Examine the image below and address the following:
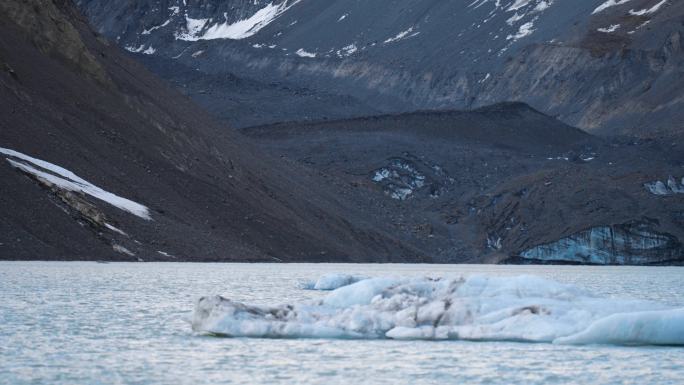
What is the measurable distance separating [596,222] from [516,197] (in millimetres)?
17584

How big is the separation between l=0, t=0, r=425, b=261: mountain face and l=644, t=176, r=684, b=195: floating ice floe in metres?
26.8

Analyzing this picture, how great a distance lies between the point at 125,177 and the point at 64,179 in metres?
9.38

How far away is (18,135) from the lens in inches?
3526

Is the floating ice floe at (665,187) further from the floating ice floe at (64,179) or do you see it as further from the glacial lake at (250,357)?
the glacial lake at (250,357)

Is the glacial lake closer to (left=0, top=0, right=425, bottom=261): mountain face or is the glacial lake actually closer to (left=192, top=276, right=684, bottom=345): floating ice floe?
(left=192, top=276, right=684, bottom=345): floating ice floe

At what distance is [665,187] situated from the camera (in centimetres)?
13588

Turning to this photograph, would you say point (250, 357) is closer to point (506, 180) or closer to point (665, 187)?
point (665, 187)

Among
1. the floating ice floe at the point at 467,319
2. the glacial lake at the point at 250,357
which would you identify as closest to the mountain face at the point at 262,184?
the glacial lake at the point at 250,357

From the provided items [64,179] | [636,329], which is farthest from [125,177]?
[636,329]

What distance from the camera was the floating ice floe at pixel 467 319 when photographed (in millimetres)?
33062

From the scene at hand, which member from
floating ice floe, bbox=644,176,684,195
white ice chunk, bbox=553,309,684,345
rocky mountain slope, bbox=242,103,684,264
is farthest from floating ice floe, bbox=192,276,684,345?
floating ice floe, bbox=644,176,684,195

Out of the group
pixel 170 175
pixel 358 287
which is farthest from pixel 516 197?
pixel 358 287

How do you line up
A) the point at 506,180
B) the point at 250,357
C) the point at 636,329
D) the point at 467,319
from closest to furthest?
the point at 250,357 → the point at 636,329 → the point at 467,319 → the point at 506,180

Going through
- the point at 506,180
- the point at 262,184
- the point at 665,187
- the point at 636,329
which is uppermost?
the point at 506,180
